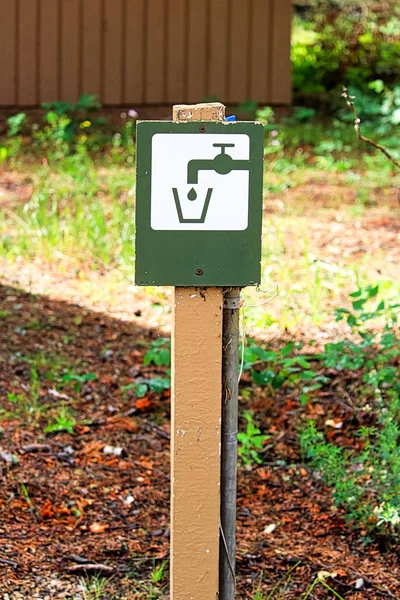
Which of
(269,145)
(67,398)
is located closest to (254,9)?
(269,145)

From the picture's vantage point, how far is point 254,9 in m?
10.8

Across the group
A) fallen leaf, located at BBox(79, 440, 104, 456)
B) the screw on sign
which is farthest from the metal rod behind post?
fallen leaf, located at BBox(79, 440, 104, 456)

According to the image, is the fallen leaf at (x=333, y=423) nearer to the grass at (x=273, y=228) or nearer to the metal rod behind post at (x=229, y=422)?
the grass at (x=273, y=228)

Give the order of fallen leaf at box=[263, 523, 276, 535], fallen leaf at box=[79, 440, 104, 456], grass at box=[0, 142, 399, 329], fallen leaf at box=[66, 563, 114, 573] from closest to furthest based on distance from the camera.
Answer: fallen leaf at box=[66, 563, 114, 573], fallen leaf at box=[263, 523, 276, 535], fallen leaf at box=[79, 440, 104, 456], grass at box=[0, 142, 399, 329]

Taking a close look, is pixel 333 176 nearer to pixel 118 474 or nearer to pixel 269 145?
pixel 269 145

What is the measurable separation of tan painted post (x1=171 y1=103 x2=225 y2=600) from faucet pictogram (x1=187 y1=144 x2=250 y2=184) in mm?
97

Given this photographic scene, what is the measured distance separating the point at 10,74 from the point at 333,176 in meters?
3.78

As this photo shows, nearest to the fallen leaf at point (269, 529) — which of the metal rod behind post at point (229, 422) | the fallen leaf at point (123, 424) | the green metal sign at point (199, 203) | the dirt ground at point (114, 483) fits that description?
the dirt ground at point (114, 483)

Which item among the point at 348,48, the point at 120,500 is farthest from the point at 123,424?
the point at 348,48

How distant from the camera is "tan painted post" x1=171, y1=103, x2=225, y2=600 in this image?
7.80 feet

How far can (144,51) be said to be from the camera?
10625 mm

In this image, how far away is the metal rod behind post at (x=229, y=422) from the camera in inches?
97.3

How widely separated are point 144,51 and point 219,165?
869cm

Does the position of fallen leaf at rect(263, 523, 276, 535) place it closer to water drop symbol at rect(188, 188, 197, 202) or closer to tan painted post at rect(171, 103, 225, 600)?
tan painted post at rect(171, 103, 225, 600)
